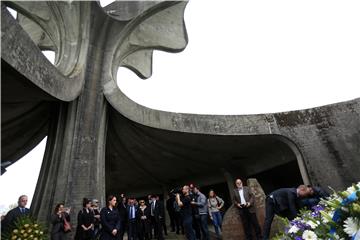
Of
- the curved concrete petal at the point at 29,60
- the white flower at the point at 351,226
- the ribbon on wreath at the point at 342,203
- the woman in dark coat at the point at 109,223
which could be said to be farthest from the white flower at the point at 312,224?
the curved concrete petal at the point at 29,60

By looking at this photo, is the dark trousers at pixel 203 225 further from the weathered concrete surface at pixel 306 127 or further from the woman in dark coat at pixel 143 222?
the weathered concrete surface at pixel 306 127

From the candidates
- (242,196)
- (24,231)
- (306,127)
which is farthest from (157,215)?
(306,127)

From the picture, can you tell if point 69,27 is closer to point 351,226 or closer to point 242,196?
point 242,196

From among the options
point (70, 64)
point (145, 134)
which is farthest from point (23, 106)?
point (145, 134)

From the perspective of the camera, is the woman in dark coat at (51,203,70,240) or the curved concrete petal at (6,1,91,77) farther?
the curved concrete petal at (6,1,91,77)

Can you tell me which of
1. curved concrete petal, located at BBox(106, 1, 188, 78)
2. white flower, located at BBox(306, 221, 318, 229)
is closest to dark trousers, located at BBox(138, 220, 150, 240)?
white flower, located at BBox(306, 221, 318, 229)

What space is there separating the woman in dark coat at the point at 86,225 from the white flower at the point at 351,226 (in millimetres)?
5905

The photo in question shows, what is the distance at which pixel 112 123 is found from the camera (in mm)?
11586

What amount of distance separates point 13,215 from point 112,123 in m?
6.08

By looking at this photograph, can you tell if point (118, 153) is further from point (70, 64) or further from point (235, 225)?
point (235, 225)

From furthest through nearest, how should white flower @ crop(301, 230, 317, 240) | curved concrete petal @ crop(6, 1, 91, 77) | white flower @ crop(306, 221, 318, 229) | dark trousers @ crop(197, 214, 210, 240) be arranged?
1. curved concrete petal @ crop(6, 1, 91, 77)
2. dark trousers @ crop(197, 214, 210, 240)
3. white flower @ crop(306, 221, 318, 229)
4. white flower @ crop(301, 230, 317, 240)

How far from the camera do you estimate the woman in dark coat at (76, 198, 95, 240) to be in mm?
6176

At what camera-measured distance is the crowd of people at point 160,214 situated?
471 cm

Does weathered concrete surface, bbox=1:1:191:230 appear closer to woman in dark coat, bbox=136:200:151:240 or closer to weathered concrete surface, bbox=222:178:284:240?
woman in dark coat, bbox=136:200:151:240
